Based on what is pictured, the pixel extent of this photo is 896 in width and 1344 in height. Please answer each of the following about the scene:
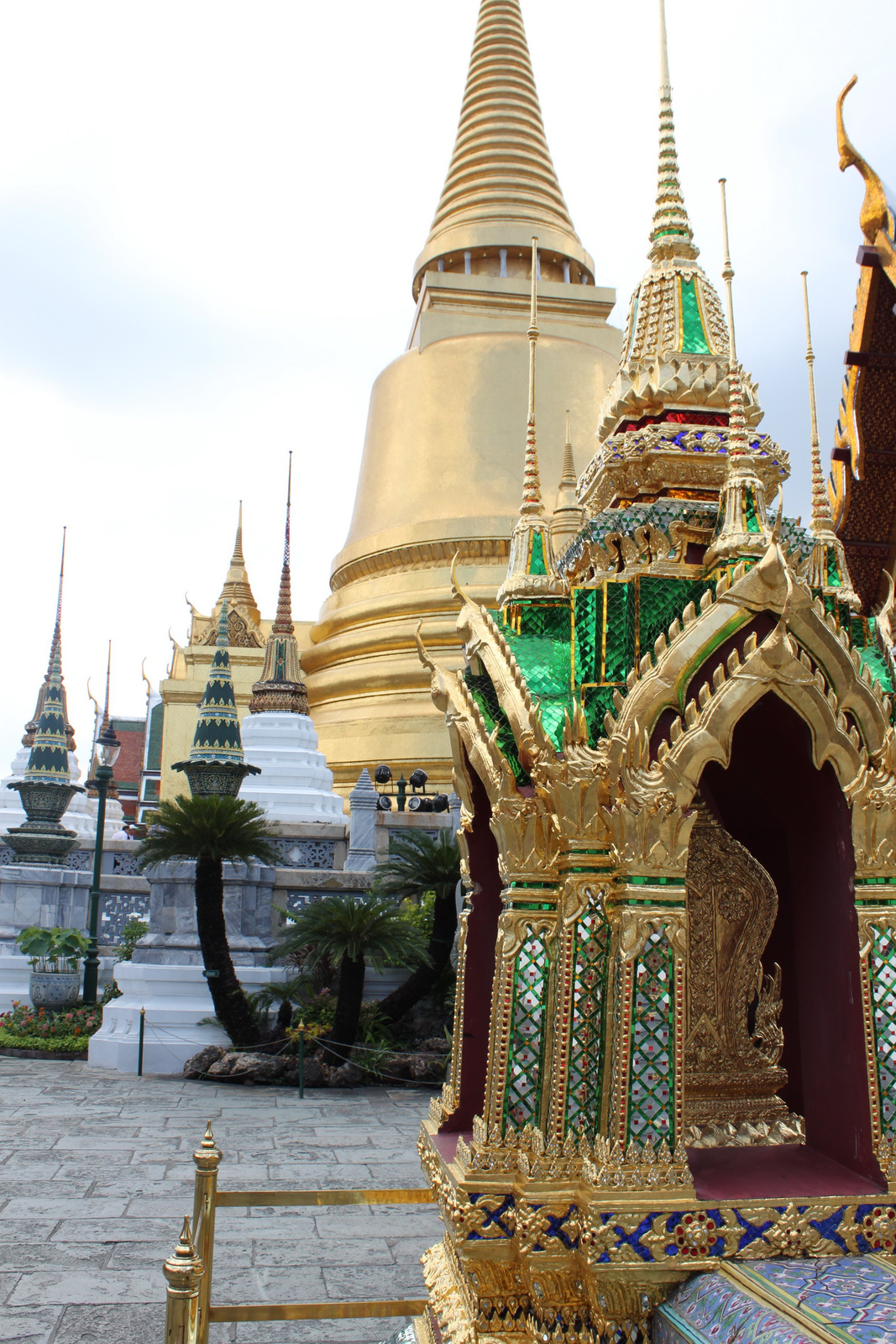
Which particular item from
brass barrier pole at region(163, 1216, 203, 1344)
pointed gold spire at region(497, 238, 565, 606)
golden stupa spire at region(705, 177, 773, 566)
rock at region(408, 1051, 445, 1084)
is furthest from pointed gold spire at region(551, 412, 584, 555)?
rock at region(408, 1051, 445, 1084)

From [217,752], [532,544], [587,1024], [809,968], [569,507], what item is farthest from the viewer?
[217,752]

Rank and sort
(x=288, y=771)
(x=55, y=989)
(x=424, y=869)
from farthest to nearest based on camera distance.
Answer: (x=288, y=771), (x=55, y=989), (x=424, y=869)

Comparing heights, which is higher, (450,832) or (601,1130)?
(450,832)

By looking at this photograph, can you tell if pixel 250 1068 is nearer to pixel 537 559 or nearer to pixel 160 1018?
pixel 160 1018

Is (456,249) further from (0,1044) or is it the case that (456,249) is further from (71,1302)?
(71,1302)

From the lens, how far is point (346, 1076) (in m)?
11.1

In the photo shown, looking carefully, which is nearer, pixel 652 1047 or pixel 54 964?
pixel 652 1047

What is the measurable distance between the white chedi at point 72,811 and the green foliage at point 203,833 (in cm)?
578

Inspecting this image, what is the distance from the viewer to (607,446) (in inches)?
171

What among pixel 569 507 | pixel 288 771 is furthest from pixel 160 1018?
pixel 569 507

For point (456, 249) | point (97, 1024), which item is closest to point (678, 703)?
point (97, 1024)

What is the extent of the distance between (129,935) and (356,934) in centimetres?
539

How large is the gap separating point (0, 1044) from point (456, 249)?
19.9 metres

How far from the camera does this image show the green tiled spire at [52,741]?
16500 mm
